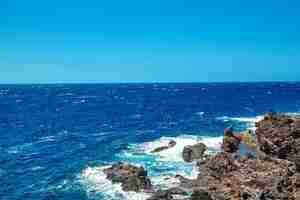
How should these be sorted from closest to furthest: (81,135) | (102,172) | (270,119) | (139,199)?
(139,199)
(102,172)
(270,119)
(81,135)

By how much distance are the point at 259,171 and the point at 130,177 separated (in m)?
12.1

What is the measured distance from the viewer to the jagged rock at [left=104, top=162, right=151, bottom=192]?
40.2 m

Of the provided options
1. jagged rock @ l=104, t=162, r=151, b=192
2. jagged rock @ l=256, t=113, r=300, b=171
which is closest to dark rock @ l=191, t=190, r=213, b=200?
jagged rock @ l=104, t=162, r=151, b=192

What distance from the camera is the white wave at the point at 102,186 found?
38.2m

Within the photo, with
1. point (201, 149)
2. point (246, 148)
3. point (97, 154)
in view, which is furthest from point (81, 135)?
point (246, 148)

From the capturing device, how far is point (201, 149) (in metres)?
54.6

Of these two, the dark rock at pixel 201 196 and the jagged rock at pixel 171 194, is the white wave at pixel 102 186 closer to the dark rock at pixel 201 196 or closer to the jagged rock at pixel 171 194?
the jagged rock at pixel 171 194

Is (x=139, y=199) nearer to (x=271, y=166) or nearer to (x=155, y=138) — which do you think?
(x=271, y=166)

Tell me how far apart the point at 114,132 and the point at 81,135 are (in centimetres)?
644

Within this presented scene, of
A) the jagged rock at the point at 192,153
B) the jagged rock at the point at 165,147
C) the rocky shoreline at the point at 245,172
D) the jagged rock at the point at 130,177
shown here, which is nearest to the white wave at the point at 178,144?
the jagged rock at the point at 165,147

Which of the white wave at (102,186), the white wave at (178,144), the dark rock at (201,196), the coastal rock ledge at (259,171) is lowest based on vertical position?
the white wave at (102,186)

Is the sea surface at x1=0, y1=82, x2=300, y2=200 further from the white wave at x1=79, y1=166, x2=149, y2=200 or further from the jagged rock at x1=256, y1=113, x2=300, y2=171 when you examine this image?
the jagged rock at x1=256, y1=113, x2=300, y2=171

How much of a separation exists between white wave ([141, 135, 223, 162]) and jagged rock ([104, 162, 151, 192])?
10.4 m

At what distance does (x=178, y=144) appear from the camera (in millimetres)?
63312
